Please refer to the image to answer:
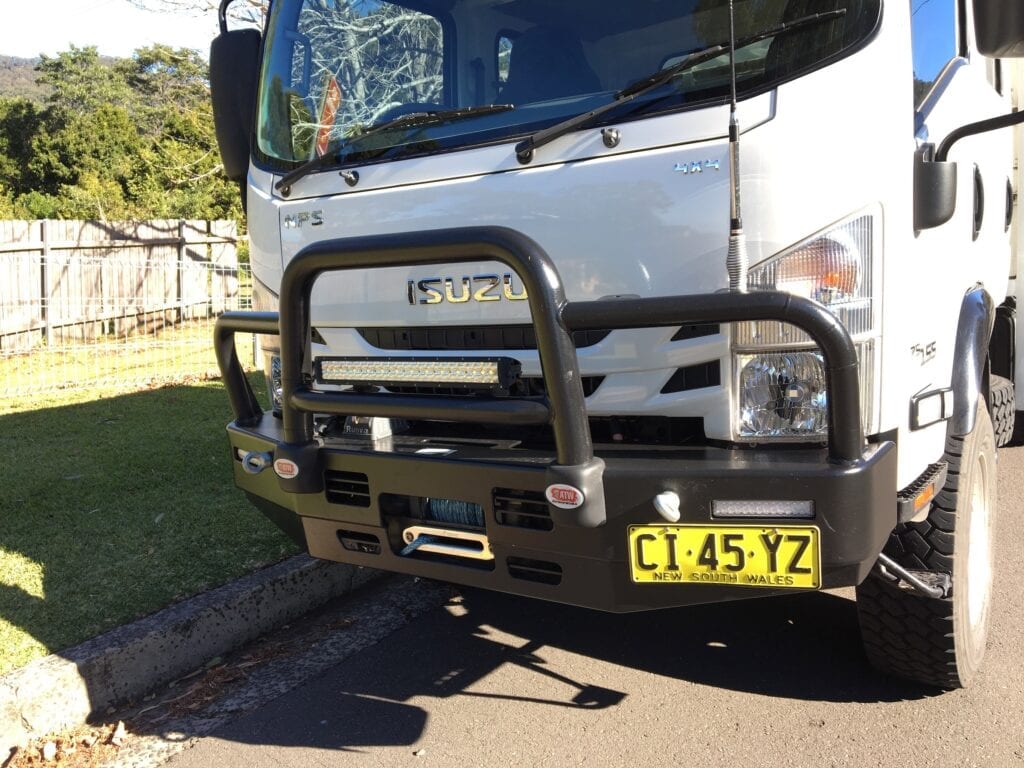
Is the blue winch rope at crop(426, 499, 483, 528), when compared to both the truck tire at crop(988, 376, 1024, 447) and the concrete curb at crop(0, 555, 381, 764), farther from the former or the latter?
the truck tire at crop(988, 376, 1024, 447)

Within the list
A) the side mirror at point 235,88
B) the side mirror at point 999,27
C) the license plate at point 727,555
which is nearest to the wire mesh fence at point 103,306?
the side mirror at point 235,88

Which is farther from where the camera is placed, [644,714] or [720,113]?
[644,714]

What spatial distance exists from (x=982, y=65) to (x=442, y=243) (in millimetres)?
2502

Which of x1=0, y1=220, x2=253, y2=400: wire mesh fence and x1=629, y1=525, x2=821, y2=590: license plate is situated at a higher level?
x1=0, y1=220, x2=253, y2=400: wire mesh fence

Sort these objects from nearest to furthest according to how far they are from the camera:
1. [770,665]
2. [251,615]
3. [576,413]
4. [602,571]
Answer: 1. [576,413]
2. [602,571]
3. [770,665]
4. [251,615]

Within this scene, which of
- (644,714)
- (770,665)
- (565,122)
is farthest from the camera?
(770,665)

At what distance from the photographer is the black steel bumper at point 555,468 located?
2186mm

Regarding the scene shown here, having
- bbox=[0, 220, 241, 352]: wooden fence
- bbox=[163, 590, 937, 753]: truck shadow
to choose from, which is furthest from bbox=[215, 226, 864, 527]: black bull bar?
bbox=[0, 220, 241, 352]: wooden fence

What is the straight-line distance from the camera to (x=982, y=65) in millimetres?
3545

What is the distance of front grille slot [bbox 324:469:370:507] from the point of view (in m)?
2.75

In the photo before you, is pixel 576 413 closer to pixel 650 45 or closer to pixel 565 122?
pixel 565 122

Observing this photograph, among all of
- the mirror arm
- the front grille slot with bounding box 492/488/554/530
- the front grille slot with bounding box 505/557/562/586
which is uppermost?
the mirror arm

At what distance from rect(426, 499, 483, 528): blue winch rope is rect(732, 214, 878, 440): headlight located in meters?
0.79

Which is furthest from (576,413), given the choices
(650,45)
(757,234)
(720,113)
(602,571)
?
(650,45)
